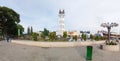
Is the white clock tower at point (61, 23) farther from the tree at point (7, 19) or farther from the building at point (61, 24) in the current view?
the tree at point (7, 19)

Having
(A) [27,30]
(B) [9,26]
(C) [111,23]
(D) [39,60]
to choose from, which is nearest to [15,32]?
(B) [9,26]

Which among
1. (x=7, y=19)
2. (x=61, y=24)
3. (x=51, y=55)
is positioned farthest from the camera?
(x=61, y=24)

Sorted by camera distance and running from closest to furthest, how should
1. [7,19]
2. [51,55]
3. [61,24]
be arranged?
1. [51,55]
2. [7,19]
3. [61,24]

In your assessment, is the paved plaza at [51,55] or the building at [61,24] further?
the building at [61,24]

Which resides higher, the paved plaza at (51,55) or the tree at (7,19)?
the tree at (7,19)

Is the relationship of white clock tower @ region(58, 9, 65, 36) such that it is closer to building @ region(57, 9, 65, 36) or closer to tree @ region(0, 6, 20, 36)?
building @ region(57, 9, 65, 36)

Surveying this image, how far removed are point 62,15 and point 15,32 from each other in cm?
2621

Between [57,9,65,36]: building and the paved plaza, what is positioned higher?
[57,9,65,36]: building

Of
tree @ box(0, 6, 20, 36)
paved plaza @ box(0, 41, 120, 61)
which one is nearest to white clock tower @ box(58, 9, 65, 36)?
tree @ box(0, 6, 20, 36)

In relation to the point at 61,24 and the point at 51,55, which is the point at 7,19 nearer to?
the point at 61,24

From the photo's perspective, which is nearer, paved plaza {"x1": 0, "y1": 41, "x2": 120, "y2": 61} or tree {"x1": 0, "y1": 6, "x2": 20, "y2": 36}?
paved plaza {"x1": 0, "y1": 41, "x2": 120, "y2": 61}

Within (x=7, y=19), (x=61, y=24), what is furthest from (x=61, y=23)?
(x=7, y=19)

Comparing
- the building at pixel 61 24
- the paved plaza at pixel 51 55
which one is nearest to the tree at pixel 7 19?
the building at pixel 61 24

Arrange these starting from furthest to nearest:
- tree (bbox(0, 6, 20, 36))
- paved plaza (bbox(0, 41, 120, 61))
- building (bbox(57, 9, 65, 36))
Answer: building (bbox(57, 9, 65, 36)), tree (bbox(0, 6, 20, 36)), paved plaza (bbox(0, 41, 120, 61))
